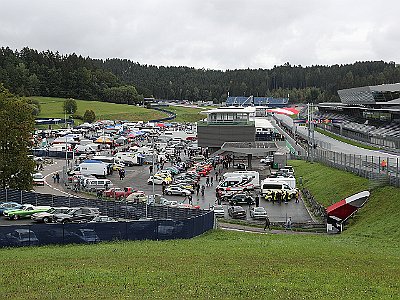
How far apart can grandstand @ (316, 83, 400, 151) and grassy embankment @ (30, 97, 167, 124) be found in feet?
171

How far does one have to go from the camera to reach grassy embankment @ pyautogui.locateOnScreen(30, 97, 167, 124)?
12962 centimetres

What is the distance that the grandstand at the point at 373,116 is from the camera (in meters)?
66.4

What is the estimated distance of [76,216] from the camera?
2728 centimetres

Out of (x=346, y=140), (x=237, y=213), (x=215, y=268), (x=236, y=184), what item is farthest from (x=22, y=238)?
(x=346, y=140)

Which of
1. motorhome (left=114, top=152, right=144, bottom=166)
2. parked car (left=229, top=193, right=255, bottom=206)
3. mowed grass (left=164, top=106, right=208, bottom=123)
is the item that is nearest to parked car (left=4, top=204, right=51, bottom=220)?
parked car (left=229, top=193, right=255, bottom=206)

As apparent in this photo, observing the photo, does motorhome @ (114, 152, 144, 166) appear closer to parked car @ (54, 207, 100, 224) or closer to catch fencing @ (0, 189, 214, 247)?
catch fencing @ (0, 189, 214, 247)

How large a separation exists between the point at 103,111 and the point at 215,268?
416 ft

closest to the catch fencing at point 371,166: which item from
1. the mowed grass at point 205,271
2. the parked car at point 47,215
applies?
the mowed grass at point 205,271

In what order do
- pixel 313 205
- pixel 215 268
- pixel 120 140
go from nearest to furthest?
1. pixel 215 268
2. pixel 313 205
3. pixel 120 140

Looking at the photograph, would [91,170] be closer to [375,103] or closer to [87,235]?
[87,235]

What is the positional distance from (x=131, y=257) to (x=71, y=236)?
4.67 meters

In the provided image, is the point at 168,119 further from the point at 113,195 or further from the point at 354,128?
the point at 113,195

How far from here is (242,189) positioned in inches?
1615

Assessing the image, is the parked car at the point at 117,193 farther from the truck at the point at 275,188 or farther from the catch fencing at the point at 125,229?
the catch fencing at the point at 125,229
